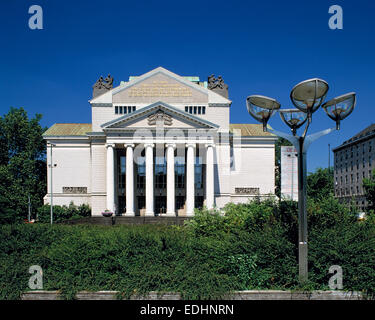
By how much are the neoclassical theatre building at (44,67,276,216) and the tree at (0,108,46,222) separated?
8.76 m

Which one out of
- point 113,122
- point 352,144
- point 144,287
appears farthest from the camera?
point 352,144

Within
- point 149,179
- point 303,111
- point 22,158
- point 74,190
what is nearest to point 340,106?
point 303,111

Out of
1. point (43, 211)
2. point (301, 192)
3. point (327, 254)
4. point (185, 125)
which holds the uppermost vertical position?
point (185, 125)

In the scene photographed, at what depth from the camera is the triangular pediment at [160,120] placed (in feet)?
142

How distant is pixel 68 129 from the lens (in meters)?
54.1

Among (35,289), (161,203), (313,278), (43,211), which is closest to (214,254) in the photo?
(313,278)

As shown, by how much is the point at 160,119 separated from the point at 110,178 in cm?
1110

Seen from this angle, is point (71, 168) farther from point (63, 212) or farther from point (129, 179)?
point (129, 179)

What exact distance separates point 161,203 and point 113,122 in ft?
49.6

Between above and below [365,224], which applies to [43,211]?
below

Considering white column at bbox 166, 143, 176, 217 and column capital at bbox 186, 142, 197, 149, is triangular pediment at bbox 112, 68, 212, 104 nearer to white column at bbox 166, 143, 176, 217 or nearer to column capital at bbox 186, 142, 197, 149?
column capital at bbox 186, 142, 197, 149

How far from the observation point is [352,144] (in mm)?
88188

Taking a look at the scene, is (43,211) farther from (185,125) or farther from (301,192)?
(301,192)
